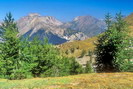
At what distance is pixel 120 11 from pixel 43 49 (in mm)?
25823

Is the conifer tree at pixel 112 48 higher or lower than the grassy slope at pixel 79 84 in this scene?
higher

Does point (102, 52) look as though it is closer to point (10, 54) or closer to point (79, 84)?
point (10, 54)

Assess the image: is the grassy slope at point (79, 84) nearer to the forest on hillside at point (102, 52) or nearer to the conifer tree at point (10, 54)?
the forest on hillside at point (102, 52)

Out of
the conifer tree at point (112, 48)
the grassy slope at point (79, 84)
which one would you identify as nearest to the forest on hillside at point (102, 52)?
the conifer tree at point (112, 48)

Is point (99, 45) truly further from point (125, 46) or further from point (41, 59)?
point (41, 59)

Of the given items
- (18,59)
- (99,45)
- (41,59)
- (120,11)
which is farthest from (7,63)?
(120,11)

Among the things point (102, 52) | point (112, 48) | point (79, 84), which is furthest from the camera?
point (102, 52)

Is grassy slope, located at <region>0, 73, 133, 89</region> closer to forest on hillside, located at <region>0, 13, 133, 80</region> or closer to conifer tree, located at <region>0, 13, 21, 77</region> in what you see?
forest on hillside, located at <region>0, 13, 133, 80</region>

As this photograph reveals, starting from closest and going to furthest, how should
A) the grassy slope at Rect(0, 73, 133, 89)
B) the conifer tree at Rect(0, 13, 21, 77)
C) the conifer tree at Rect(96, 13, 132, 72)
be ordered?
the grassy slope at Rect(0, 73, 133, 89), the conifer tree at Rect(96, 13, 132, 72), the conifer tree at Rect(0, 13, 21, 77)

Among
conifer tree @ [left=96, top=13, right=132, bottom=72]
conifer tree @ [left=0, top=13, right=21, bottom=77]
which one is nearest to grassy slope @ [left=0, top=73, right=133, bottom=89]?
conifer tree @ [left=96, top=13, right=132, bottom=72]

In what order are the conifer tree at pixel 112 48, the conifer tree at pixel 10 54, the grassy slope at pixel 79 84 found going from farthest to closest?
the conifer tree at pixel 10 54, the conifer tree at pixel 112 48, the grassy slope at pixel 79 84

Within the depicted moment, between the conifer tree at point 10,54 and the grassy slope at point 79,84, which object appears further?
the conifer tree at point 10,54

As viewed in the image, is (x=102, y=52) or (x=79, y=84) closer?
(x=79, y=84)

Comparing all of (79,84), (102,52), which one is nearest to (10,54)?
(102,52)
